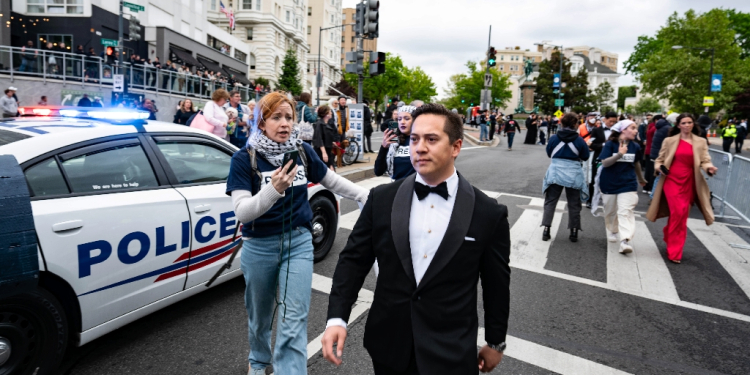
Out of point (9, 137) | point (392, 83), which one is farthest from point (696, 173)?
point (392, 83)

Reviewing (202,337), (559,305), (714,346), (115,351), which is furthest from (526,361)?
(115,351)

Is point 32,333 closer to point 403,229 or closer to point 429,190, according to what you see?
point 403,229

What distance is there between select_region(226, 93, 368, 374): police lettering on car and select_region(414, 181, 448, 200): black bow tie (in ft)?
3.26

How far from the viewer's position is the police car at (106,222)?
2961 millimetres

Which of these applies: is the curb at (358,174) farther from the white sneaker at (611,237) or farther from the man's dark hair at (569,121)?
the white sneaker at (611,237)

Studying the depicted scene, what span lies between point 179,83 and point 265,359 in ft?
77.1

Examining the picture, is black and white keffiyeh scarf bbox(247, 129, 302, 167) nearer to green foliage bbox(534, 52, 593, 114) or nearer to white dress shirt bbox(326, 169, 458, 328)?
white dress shirt bbox(326, 169, 458, 328)

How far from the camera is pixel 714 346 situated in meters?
4.06

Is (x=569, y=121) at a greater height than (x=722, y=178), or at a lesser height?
greater

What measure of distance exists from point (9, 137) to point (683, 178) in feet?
23.9

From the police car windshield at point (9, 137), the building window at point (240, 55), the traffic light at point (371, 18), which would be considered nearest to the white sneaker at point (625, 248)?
the police car windshield at point (9, 137)

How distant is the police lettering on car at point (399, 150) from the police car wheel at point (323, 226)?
846 millimetres

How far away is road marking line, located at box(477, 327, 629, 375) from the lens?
3.57m

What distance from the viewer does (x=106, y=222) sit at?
3.26 metres
